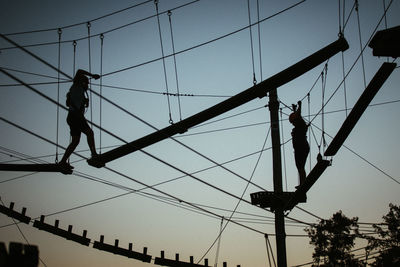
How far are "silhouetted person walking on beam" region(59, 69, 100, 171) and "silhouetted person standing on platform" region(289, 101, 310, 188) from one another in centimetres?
477

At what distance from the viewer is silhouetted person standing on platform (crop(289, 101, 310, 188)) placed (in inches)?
376

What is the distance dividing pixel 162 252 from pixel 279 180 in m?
5.06

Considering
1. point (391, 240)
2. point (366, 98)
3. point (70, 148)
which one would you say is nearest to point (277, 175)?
point (366, 98)

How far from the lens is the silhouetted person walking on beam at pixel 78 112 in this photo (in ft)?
24.7

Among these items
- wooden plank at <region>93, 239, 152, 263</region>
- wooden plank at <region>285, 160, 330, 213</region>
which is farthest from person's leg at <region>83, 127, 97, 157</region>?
wooden plank at <region>93, 239, 152, 263</region>

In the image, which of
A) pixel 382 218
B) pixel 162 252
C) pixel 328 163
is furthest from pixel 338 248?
pixel 328 163

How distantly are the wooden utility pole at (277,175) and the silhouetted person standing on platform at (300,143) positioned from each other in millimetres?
412

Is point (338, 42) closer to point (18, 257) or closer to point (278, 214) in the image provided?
point (278, 214)

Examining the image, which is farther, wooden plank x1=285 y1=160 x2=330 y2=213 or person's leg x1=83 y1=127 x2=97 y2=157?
wooden plank x1=285 y1=160 x2=330 y2=213

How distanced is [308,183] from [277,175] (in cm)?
107

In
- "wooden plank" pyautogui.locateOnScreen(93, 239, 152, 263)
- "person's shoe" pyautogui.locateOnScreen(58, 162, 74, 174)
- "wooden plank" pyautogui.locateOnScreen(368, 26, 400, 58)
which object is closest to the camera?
"wooden plank" pyautogui.locateOnScreen(368, 26, 400, 58)

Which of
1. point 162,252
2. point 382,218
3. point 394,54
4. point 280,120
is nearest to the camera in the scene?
point 394,54

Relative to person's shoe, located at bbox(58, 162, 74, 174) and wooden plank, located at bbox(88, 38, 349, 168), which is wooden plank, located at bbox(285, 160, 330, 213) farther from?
person's shoe, located at bbox(58, 162, 74, 174)

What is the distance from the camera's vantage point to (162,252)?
1255cm
